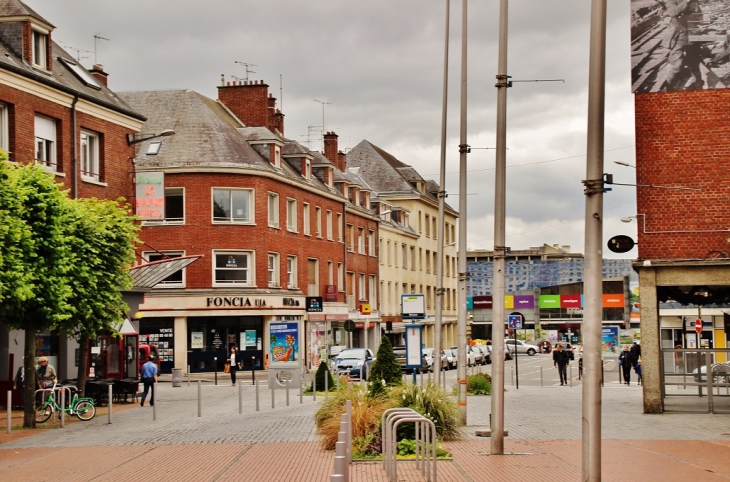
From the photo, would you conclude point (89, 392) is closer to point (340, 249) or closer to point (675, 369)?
point (675, 369)

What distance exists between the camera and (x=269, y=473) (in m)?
14.5

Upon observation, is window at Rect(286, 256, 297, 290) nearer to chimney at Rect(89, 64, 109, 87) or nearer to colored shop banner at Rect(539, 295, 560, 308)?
chimney at Rect(89, 64, 109, 87)

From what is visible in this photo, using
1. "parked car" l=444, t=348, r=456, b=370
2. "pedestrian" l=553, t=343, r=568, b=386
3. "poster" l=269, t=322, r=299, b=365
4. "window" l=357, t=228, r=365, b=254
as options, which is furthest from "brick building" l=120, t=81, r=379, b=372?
"pedestrian" l=553, t=343, r=568, b=386

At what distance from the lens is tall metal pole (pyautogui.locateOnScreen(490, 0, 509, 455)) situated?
1641cm

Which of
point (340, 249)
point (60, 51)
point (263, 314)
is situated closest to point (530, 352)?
point (340, 249)

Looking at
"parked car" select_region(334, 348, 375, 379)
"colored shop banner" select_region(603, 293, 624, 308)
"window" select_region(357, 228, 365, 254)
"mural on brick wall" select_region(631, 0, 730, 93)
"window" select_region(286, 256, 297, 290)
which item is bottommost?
"parked car" select_region(334, 348, 375, 379)

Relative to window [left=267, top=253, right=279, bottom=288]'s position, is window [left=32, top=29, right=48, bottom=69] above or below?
above

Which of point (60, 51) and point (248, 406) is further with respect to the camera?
point (60, 51)

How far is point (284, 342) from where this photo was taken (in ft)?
134

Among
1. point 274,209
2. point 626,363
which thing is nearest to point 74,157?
point 274,209

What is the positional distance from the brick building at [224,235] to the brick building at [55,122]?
11748 millimetres

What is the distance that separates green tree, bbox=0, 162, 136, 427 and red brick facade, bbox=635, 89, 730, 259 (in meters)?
13.3

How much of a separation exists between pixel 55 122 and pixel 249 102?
28570mm

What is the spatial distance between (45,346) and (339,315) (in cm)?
3059
